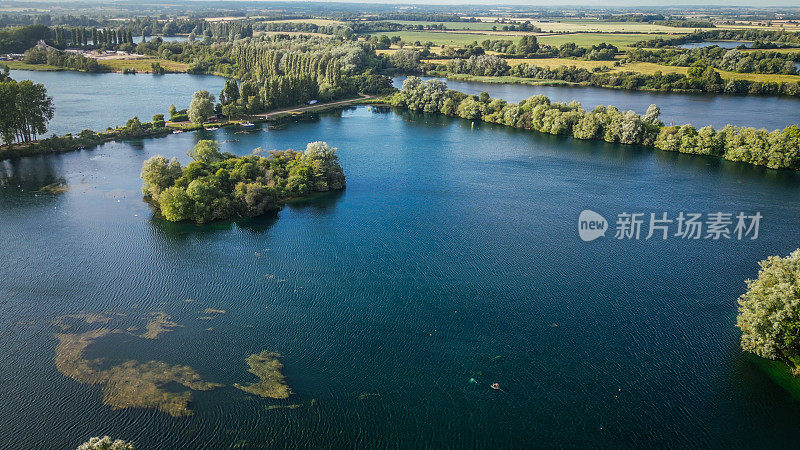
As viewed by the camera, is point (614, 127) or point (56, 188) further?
point (614, 127)

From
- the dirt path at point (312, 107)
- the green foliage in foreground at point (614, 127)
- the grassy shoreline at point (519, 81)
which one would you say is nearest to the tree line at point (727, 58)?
the grassy shoreline at point (519, 81)

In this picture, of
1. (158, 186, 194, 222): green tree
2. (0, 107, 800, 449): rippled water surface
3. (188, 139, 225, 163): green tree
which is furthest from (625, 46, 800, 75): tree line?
(158, 186, 194, 222): green tree

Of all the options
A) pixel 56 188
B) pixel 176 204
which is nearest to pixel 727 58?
pixel 176 204

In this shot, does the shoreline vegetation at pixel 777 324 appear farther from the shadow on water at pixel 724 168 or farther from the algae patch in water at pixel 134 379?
the shadow on water at pixel 724 168

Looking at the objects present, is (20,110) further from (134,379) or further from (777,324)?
(777,324)

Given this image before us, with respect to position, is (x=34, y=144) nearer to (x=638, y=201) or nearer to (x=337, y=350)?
(x=337, y=350)
